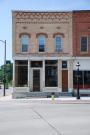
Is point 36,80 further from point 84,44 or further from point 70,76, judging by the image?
point 84,44

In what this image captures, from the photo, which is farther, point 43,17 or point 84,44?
point 43,17

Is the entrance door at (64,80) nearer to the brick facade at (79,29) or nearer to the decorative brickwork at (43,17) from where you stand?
the brick facade at (79,29)

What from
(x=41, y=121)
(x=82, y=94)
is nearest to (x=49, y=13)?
(x=82, y=94)

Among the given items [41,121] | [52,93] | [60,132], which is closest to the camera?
[60,132]

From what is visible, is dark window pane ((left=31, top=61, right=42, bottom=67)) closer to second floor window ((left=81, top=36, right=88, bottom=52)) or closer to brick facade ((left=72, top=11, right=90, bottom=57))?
brick facade ((left=72, top=11, right=90, bottom=57))

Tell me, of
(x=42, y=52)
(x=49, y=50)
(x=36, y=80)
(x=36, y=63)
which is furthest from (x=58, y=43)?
(x=36, y=80)

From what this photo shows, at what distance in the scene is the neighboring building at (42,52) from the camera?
1857 inches

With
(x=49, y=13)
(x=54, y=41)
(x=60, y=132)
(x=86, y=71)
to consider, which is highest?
(x=49, y=13)

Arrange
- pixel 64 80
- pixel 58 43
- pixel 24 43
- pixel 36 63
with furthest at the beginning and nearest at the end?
pixel 36 63 < pixel 64 80 < pixel 58 43 < pixel 24 43

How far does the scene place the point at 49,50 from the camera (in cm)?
4738

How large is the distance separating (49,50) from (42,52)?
784mm

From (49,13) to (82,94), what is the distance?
947 cm

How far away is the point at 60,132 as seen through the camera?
15969 millimetres

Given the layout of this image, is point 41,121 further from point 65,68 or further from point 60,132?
point 65,68
